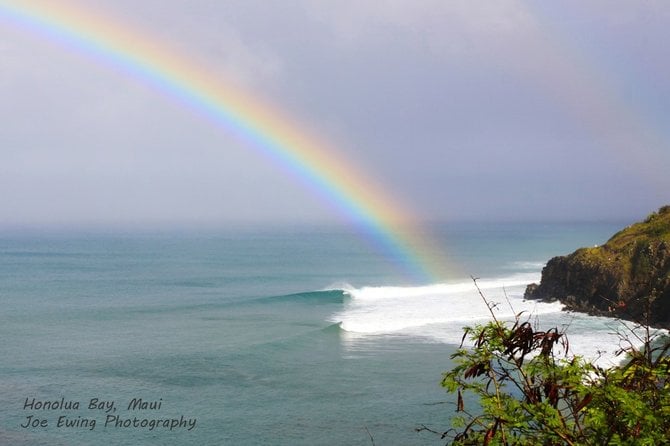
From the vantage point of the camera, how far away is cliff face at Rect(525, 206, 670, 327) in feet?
184

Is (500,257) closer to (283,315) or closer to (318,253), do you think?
(318,253)

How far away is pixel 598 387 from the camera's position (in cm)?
767

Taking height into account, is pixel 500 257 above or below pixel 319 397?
above

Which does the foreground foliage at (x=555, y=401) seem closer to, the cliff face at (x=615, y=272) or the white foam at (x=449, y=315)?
the white foam at (x=449, y=315)

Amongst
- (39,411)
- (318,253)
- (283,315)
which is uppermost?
(318,253)

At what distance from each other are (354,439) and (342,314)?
1564 inches

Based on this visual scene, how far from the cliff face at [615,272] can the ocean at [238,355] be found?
2538 millimetres

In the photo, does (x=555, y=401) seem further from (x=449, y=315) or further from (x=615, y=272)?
(x=449, y=315)

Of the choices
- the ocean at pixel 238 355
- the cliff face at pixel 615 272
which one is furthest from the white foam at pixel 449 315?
the cliff face at pixel 615 272

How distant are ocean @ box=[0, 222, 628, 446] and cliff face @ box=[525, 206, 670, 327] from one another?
254 centimetres

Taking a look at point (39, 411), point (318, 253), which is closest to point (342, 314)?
point (39, 411)

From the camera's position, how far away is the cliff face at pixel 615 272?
56.0 metres

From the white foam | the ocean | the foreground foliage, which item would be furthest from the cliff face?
the foreground foliage

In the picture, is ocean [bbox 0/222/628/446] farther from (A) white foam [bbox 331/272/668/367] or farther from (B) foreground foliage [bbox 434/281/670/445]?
(B) foreground foliage [bbox 434/281/670/445]
